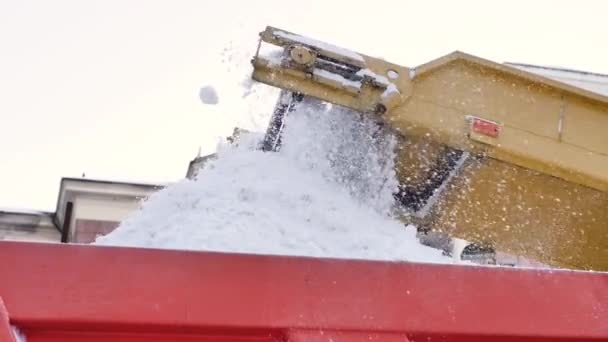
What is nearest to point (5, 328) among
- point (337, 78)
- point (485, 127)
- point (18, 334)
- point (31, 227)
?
point (18, 334)

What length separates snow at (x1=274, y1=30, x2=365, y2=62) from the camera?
2945 millimetres

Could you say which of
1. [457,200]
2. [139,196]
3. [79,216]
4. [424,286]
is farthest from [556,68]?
[424,286]

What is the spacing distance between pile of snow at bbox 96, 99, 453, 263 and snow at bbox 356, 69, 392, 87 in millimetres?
180

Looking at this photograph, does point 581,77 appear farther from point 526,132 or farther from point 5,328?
point 5,328

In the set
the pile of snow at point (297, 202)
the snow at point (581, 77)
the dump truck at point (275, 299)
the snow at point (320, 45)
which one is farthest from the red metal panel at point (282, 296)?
the snow at point (581, 77)

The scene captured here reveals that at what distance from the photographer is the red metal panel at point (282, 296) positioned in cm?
135

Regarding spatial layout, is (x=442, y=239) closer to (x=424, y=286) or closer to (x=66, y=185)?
(x=424, y=286)

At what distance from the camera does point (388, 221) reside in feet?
9.84

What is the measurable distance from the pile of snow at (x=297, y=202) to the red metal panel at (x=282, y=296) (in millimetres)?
580

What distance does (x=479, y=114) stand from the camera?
2.97 meters

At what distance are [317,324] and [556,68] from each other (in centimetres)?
1043

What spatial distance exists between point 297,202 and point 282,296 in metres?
1.33

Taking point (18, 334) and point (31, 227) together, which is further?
point (31, 227)

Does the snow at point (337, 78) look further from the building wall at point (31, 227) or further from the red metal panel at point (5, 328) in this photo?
the building wall at point (31, 227)
